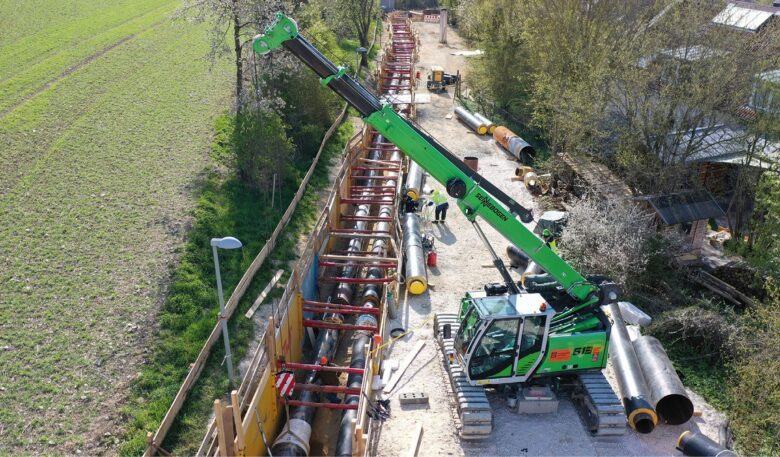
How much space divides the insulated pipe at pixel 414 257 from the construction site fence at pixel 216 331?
4.39 meters

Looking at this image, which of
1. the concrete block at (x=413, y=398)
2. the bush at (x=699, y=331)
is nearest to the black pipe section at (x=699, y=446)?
the bush at (x=699, y=331)

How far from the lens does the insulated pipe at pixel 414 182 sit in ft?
75.5

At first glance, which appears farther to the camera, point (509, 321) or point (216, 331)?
point (216, 331)

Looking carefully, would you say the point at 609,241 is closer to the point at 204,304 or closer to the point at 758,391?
the point at 758,391

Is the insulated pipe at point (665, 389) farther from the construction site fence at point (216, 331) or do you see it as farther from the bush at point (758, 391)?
the construction site fence at point (216, 331)

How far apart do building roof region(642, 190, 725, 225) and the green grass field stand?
16.1 metres

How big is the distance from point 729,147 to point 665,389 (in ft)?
39.7

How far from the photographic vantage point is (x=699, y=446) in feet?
39.5

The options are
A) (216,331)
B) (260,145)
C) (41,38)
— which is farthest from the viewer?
(41,38)

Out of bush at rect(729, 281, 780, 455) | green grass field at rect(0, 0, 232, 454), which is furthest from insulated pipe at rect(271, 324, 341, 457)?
bush at rect(729, 281, 780, 455)

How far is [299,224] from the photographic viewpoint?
72.2 feet

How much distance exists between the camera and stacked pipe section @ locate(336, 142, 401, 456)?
1379 centimetres

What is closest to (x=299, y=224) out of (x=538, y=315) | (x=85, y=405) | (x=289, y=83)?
(x=289, y=83)

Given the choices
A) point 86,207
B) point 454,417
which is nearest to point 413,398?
point 454,417
